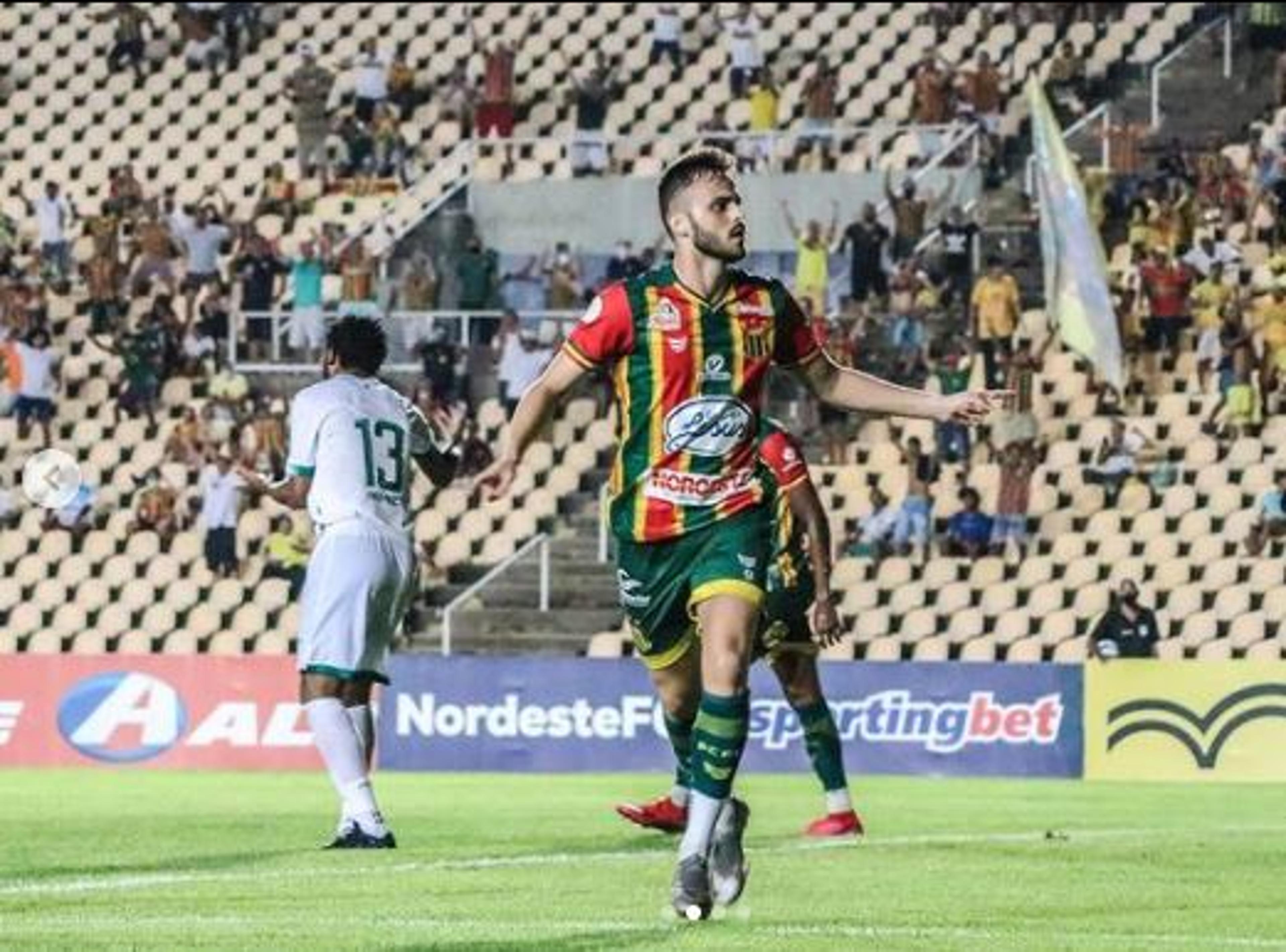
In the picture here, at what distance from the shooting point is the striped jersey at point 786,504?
16.5m

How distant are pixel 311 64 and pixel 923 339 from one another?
42.3 feet

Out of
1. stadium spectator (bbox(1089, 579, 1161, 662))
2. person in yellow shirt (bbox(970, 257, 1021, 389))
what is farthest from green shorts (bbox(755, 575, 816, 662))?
person in yellow shirt (bbox(970, 257, 1021, 389))

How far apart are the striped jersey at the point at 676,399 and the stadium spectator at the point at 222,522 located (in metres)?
25.8

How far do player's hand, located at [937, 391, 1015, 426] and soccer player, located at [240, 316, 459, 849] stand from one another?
3995 millimetres

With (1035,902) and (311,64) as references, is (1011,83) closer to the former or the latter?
(311,64)

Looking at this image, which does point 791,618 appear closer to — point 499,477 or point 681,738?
point 681,738

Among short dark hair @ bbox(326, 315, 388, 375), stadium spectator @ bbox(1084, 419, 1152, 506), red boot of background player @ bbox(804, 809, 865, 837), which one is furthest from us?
stadium spectator @ bbox(1084, 419, 1152, 506)

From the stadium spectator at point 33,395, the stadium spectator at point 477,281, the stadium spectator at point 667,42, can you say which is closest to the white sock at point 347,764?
the stadium spectator at point 477,281

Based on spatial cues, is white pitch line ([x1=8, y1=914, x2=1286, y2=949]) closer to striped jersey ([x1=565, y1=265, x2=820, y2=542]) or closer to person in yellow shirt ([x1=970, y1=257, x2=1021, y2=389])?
striped jersey ([x1=565, y1=265, x2=820, y2=542])

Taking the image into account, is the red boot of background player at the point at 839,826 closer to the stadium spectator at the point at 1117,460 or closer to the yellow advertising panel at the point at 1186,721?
the yellow advertising panel at the point at 1186,721

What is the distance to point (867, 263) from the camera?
129ft

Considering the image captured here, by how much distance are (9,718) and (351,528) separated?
17.3 metres

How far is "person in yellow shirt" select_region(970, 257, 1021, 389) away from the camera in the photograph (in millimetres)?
37312

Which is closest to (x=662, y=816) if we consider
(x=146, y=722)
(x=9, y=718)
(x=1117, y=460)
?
(x=146, y=722)
